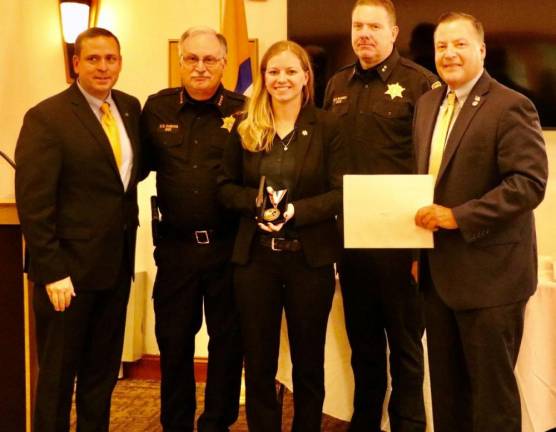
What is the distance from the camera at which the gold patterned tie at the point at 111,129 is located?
8.60 ft

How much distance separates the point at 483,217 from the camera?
2109 mm

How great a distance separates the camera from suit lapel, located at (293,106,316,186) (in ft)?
8.41

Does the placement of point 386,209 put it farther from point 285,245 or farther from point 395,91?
point 395,91

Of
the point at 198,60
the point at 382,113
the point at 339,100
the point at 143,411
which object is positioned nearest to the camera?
the point at 198,60

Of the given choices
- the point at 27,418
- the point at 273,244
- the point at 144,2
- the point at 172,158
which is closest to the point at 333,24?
the point at 144,2

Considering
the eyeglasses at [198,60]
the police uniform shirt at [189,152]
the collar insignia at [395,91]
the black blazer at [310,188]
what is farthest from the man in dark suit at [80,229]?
the collar insignia at [395,91]

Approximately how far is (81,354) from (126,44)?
2251 millimetres

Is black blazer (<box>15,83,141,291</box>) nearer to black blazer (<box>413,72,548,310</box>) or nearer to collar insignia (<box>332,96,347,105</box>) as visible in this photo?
collar insignia (<box>332,96,347,105</box>)

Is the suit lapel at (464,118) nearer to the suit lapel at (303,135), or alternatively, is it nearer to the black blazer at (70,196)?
the suit lapel at (303,135)

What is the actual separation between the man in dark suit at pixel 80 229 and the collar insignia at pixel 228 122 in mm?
366

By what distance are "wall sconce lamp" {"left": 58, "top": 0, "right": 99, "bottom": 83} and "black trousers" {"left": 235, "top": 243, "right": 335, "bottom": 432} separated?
2.30m

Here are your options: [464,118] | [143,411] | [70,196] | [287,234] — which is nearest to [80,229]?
[70,196]

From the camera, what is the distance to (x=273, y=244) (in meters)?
2.54

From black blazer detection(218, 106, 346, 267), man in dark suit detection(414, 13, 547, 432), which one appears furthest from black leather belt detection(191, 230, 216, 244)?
man in dark suit detection(414, 13, 547, 432)
